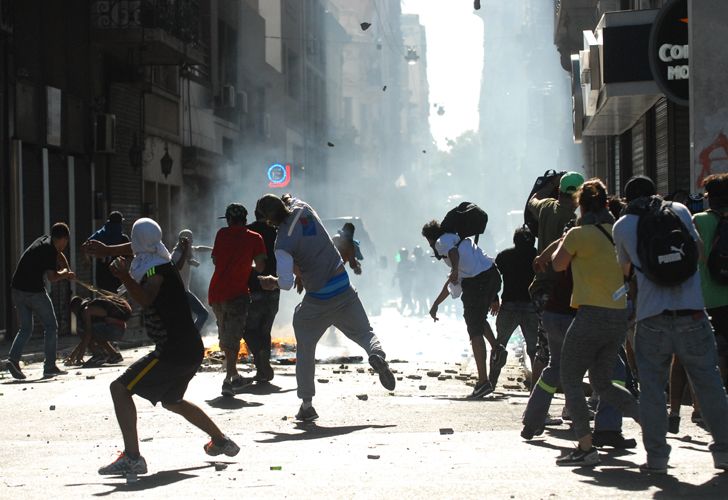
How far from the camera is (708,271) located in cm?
999

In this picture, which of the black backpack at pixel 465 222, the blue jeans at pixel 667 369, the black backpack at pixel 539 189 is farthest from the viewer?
the black backpack at pixel 465 222

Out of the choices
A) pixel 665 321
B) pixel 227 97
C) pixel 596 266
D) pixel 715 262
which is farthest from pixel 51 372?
pixel 227 97

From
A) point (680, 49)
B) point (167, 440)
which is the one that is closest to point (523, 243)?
point (680, 49)

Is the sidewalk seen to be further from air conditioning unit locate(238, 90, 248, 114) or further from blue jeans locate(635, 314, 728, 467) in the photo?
air conditioning unit locate(238, 90, 248, 114)

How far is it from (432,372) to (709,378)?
7687 millimetres

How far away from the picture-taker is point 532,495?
7.29m

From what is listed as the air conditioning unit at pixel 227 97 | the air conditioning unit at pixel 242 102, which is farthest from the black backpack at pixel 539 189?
the air conditioning unit at pixel 242 102

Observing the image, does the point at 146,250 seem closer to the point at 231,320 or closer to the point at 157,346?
the point at 157,346

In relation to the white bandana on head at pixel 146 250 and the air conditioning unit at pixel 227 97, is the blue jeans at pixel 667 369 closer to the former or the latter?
the white bandana on head at pixel 146 250

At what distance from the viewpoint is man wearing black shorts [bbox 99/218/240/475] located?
8289 mm

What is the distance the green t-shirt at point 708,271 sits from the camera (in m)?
9.90

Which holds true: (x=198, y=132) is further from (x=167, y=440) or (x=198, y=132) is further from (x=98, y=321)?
(x=167, y=440)

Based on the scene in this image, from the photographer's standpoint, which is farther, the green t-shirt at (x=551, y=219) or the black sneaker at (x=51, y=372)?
the black sneaker at (x=51, y=372)

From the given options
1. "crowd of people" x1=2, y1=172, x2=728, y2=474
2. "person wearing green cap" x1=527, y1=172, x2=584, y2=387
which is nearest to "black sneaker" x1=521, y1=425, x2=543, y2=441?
"crowd of people" x1=2, y1=172, x2=728, y2=474
